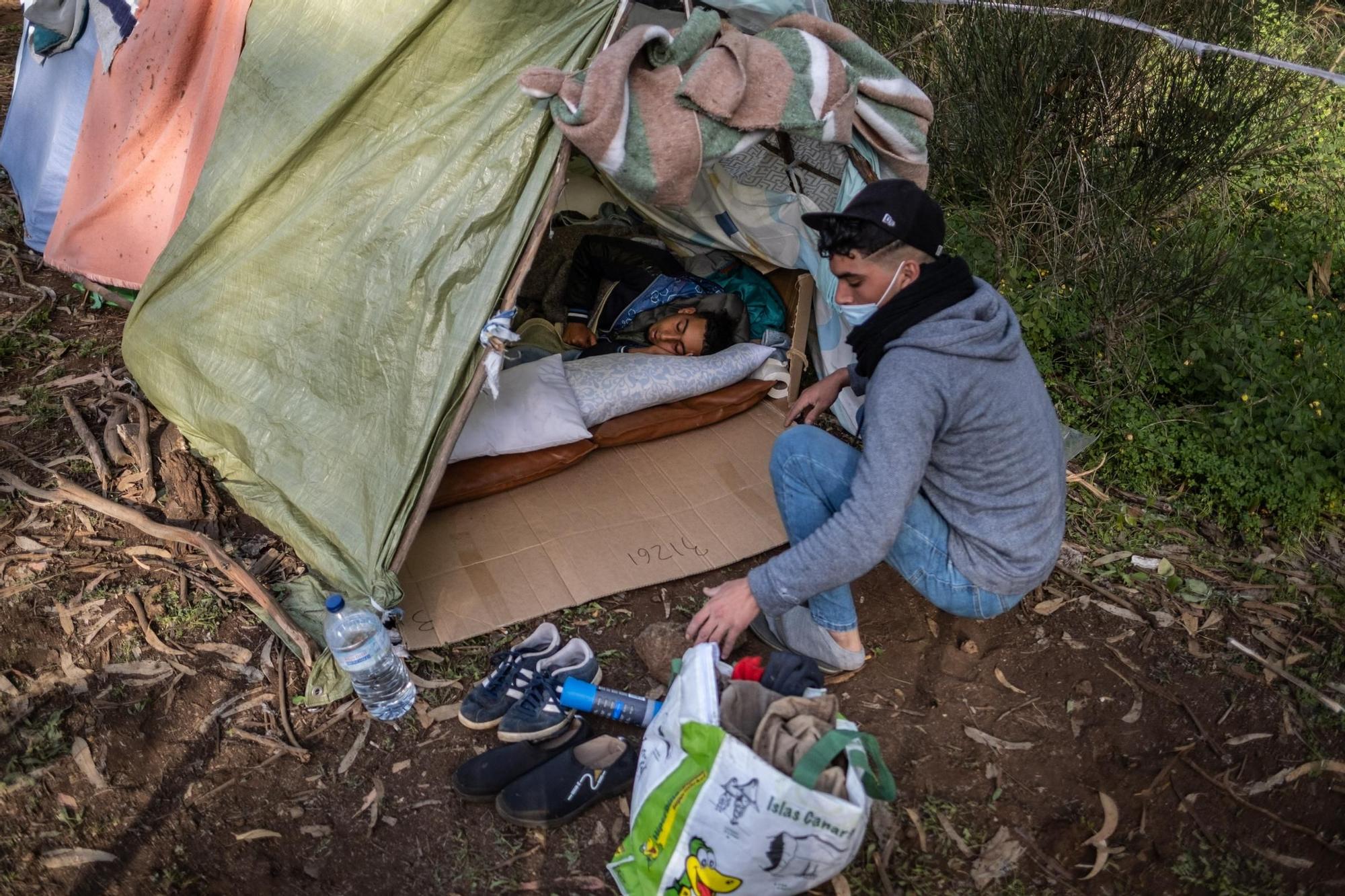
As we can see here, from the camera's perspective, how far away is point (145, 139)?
12.7 feet

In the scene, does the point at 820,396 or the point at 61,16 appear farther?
the point at 61,16

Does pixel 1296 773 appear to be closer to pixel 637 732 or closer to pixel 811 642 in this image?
pixel 811 642

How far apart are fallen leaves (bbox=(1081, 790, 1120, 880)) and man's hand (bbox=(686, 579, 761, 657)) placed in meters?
1.04

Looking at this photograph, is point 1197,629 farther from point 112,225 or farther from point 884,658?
point 112,225

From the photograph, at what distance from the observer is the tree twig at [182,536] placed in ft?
9.27

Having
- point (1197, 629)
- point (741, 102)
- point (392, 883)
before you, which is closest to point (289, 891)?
point (392, 883)

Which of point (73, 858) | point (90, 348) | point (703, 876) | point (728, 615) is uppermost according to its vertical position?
point (728, 615)

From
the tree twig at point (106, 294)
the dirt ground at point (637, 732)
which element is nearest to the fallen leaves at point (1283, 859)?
the dirt ground at point (637, 732)

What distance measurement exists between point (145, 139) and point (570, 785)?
10.7 feet

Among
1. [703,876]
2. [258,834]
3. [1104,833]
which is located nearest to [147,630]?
[258,834]

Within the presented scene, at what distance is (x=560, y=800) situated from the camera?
2.39 meters

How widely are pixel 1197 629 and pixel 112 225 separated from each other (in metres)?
4.61

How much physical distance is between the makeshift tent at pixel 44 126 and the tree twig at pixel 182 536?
5.83 feet

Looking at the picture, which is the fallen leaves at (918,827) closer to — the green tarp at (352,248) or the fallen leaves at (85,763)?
the green tarp at (352,248)
